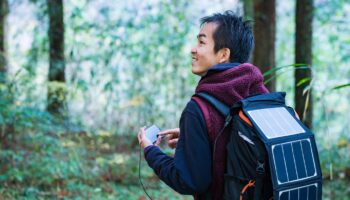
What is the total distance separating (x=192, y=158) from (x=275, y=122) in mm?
404

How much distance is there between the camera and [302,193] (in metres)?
2.02

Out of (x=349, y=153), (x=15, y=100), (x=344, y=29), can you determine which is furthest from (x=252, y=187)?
(x=344, y=29)

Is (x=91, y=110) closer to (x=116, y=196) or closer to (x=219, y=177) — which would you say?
(x=116, y=196)

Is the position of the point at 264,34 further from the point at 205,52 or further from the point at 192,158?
the point at 192,158

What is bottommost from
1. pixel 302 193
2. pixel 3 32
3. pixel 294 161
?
pixel 302 193

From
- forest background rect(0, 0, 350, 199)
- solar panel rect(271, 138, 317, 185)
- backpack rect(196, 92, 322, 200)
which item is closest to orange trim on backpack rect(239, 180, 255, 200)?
backpack rect(196, 92, 322, 200)

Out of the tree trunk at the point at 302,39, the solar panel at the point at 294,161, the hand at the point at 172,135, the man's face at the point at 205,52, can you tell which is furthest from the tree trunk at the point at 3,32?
the solar panel at the point at 294,161

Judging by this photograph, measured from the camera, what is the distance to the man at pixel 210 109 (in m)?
2.06

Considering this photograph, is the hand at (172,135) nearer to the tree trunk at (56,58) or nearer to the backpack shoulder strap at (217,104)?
the backpack shoulder strap at (217,104)

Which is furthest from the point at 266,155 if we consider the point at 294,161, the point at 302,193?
the point at 302,193

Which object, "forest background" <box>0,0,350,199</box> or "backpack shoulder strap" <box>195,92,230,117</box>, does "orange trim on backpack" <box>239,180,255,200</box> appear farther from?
"forest background" <box>0,0,350,199</box>

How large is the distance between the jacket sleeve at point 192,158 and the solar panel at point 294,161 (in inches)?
12.3

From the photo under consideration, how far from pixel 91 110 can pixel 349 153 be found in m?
6.11

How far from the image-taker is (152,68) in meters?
11.9
